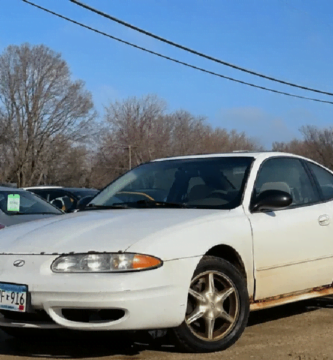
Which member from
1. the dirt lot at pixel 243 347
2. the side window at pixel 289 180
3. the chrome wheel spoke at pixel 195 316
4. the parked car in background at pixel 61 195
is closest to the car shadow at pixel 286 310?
the dirt lot at pixel 243 347

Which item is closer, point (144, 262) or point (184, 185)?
point (144, 262)

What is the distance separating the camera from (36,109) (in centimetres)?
5684

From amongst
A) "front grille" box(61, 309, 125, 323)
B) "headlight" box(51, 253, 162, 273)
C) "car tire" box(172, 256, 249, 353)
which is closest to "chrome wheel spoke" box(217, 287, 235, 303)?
"car tire" box(172, 256, 249, 353)

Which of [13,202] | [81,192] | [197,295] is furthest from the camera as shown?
[81,192]

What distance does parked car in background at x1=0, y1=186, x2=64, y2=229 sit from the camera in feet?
26.0

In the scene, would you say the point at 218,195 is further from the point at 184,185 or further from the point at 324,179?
the point at 324,179

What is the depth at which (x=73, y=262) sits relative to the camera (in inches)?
159

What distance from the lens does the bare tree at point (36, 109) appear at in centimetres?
5516

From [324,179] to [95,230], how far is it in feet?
8.77

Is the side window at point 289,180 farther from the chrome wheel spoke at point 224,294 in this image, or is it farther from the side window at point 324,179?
the chrome wheel spoke at point 224,294

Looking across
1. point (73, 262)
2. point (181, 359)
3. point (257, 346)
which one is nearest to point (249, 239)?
point (257, 346)

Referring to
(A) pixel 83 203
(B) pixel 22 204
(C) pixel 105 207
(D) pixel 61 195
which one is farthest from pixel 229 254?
(D) pixel 61 195

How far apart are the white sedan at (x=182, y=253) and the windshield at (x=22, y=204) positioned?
278cm

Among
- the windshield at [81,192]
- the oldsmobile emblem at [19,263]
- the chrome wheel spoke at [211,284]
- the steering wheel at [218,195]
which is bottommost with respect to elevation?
the chrome wheel spoke at [211,284]
